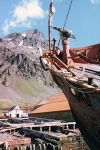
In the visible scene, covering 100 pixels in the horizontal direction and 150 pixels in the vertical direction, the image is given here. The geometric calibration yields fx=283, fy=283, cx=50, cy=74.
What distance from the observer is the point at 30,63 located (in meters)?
174

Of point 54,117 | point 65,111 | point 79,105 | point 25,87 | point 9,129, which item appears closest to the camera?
point 79,105

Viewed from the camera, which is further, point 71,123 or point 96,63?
point 71,123

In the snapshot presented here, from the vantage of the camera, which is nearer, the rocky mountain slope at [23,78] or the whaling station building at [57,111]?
the whaling station building at [57,111]

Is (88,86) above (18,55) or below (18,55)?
below

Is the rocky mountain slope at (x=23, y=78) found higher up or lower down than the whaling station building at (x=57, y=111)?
higher up

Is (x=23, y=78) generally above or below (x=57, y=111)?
above

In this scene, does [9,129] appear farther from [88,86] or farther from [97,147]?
[88,86]

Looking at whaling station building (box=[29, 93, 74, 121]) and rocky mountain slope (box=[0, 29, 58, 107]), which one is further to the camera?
rocky mountain slope (box=[0, 29, 58, 107])

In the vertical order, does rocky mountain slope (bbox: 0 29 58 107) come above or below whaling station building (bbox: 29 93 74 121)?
above

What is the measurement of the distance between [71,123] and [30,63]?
138668mm

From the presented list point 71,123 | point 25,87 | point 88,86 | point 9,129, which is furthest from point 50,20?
point 25,87

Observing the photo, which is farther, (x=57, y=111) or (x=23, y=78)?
(x=23, y=78)

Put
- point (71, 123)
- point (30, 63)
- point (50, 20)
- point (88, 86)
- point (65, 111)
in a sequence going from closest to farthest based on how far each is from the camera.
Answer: point (88, 86), point (50, 20), point (71, 123), point (65, 111), point (30, 63)

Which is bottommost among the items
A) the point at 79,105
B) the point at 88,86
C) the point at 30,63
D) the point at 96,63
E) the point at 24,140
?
the point at 24,140
